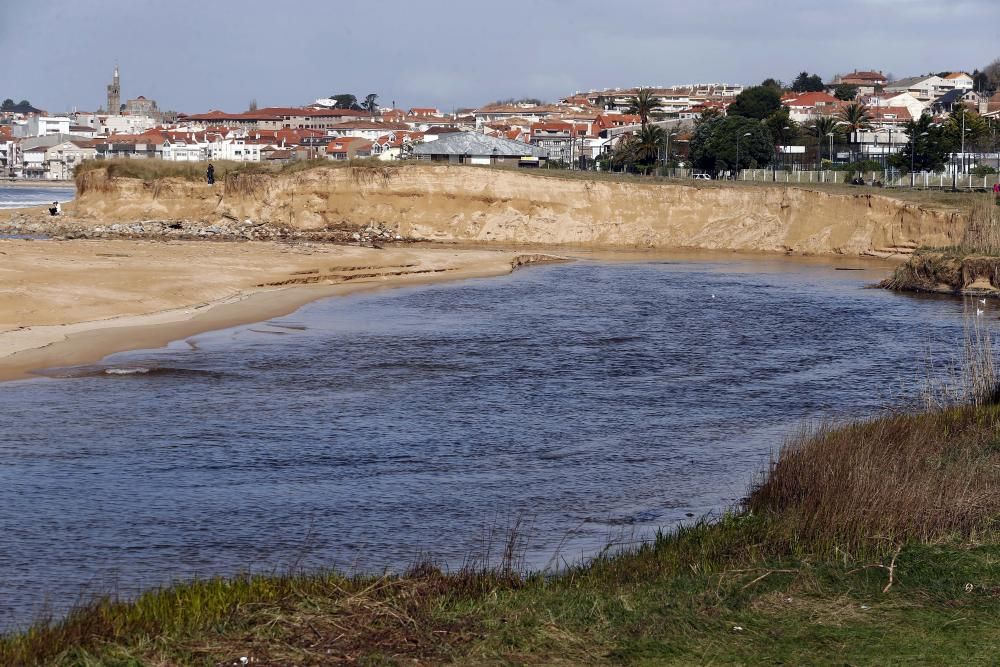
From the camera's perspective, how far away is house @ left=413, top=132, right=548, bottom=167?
314 ft

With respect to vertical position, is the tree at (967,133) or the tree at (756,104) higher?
the tree at (756,104)

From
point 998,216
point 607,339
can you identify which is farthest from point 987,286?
point 607,339

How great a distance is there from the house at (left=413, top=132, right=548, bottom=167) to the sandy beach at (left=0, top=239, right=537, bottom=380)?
3541 cm

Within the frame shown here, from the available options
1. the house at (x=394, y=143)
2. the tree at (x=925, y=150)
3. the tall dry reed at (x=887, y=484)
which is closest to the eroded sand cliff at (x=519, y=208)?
the tree at (x=925, y=150)

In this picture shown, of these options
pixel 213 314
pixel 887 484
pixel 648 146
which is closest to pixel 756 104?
pixel 648 146

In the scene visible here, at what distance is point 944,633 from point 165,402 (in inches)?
620

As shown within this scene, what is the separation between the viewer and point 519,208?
7369 centimetres

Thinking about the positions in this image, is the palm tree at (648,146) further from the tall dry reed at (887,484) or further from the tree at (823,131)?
the tall dry reed at (887,484)

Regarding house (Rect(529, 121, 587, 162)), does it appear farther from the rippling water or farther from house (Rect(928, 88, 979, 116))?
the rippling water

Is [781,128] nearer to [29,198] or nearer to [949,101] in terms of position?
[949,101]

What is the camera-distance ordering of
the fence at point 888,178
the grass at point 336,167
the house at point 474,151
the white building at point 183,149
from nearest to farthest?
the grass at point 336,167
the fence at point 888,178
the house at point 474,151
the white building at point 183,149

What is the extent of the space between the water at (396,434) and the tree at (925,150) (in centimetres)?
5726

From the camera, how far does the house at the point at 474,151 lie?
95812 millimetres

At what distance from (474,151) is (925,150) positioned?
3290 cm
